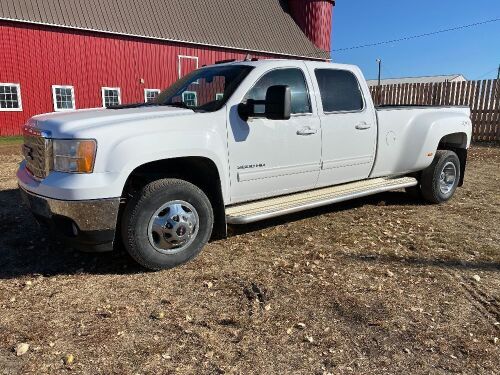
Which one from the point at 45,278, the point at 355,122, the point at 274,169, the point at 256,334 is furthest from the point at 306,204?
the point at 45,278

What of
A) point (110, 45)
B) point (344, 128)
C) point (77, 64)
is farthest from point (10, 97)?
point (344, 128)

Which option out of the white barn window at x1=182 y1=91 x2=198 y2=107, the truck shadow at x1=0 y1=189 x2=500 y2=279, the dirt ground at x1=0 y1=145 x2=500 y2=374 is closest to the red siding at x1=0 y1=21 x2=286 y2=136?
the truck shadow at x1=0 y1=189 x2=500 y2=279

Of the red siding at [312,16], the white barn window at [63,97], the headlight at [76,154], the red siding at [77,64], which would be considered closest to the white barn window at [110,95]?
the red siding at [77,64]

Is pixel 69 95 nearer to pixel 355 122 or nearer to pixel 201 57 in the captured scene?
pixel 201 57

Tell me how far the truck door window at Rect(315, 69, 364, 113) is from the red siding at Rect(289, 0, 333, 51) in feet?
83.5

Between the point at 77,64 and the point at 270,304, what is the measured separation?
757 inches

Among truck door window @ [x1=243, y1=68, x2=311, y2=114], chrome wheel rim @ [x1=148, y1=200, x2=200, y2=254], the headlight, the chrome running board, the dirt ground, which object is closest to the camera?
the dirt ground

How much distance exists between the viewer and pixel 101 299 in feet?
11.5

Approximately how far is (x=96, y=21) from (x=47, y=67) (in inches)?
120

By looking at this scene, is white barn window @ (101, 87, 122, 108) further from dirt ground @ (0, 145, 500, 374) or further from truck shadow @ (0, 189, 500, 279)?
dirt ground @ (0, 145, 500, 374)

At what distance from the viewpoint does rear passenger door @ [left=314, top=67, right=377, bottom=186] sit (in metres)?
4.99

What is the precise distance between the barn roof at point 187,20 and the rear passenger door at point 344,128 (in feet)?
55.3

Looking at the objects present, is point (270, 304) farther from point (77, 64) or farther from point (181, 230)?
point (77, 64)

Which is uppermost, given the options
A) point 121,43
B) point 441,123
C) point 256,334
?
point 121,43
